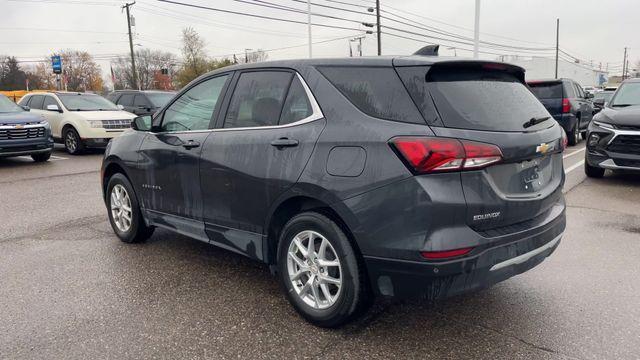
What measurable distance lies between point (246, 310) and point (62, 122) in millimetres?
12218

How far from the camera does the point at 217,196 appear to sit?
3771 mm

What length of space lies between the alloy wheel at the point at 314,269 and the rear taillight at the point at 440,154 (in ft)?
2.49

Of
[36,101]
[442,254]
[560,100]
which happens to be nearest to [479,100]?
[442,254]

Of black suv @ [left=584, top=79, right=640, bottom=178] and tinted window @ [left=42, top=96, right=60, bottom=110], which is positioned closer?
black suv @ [left=584, top=79, right=640, bottom=178]

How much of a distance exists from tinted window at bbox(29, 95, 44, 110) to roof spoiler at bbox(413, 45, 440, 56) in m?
14.2

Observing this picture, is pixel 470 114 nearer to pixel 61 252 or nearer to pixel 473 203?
pixel 473 203

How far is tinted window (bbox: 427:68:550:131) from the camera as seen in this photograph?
278 cm

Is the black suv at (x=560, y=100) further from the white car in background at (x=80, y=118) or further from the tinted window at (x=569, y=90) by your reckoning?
the white car in background at (x=80, y=118)

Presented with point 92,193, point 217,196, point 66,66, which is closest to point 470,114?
point 217,196

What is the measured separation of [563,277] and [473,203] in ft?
6.20

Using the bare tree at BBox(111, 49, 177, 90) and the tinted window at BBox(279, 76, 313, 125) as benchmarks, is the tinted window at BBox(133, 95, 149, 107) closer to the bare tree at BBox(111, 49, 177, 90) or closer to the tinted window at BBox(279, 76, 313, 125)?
the tinted window at BBox(279, 76, 313, 125)

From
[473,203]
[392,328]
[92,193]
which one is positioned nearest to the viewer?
[473,203]

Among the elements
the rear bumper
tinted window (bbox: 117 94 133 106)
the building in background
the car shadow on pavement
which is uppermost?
the building in background

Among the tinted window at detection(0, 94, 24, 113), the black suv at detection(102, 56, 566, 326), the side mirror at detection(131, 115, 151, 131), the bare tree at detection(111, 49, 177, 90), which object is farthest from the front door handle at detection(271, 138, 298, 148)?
the bare tree at detection(111, 49, 177, 90)
